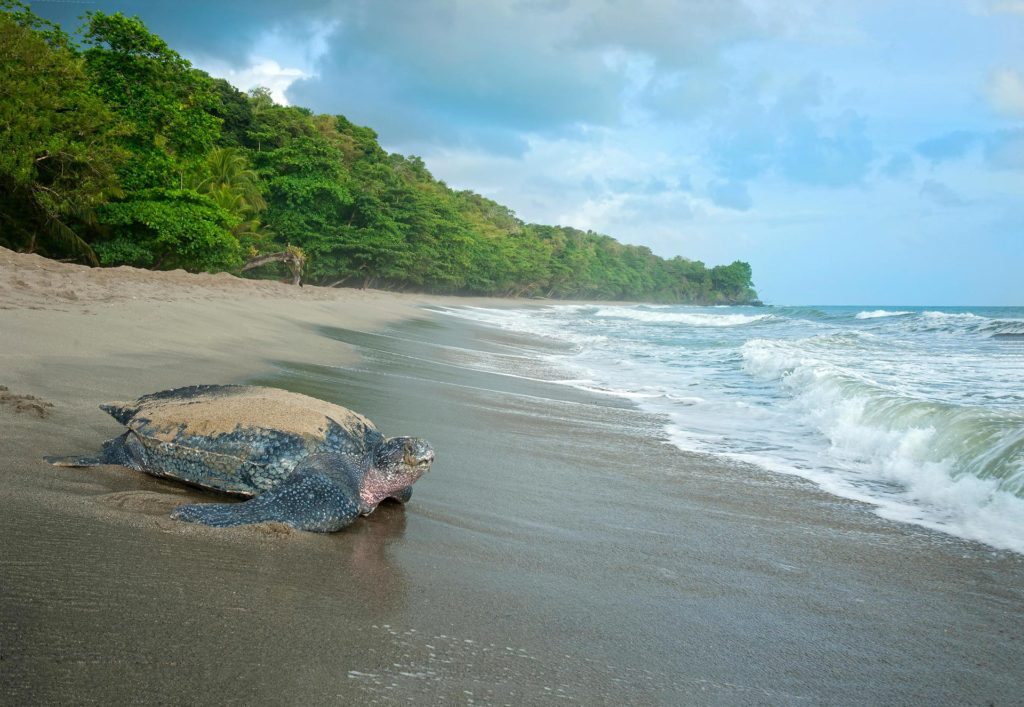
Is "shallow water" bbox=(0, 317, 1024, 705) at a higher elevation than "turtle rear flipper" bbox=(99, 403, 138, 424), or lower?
lower

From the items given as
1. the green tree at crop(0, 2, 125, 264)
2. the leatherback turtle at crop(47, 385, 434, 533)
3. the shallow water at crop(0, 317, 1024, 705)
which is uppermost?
the green tree at crop(0, 2, 125, 264)

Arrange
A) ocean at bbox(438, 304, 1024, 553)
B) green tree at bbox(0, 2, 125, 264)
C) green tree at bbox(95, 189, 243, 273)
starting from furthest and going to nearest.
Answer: green tree at bbox(95, 189, 243, 273) < green tree at bbox(0, 2, 125, 264) < ocean at bbox(438, 304, 1024, 553)

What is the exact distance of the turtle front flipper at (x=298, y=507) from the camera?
2.70 meters

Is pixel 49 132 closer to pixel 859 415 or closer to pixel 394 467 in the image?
pixel 394 467

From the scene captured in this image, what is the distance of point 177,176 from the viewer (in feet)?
62.0

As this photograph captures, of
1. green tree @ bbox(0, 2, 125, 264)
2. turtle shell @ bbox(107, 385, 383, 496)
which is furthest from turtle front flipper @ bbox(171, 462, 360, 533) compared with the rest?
green tree @ bbox(0, 2, 125, 264)

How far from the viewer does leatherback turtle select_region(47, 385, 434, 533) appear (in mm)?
2988

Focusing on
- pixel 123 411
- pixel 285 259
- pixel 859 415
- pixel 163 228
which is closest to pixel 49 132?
pixel 163 228

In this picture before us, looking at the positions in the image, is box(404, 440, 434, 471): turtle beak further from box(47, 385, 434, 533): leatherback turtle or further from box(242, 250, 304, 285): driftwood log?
box(242, 250, 304, 285): driftwood log

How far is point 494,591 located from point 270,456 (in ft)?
4.18

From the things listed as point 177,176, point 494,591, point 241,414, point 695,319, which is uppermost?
point 177,176

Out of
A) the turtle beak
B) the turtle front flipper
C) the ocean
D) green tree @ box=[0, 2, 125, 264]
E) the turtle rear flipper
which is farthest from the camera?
green tree @ box=[0, 2, 125, 264]

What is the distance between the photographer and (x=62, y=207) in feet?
50.0

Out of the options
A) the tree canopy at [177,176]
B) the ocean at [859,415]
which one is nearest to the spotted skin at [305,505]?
the ocean at [859,415]
